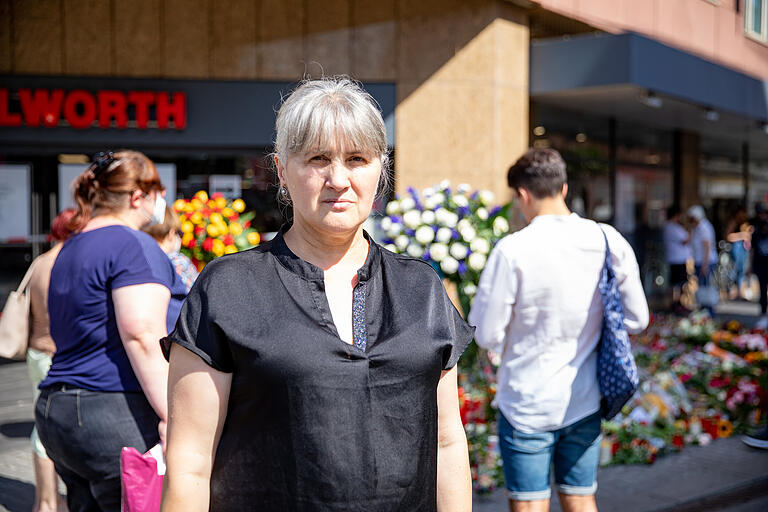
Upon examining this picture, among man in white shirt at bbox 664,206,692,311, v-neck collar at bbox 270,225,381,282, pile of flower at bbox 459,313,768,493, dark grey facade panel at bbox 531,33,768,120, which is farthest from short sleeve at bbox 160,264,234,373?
man in white shirt at bbox 664,206,692,311

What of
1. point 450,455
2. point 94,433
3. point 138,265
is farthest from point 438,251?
point 450,455

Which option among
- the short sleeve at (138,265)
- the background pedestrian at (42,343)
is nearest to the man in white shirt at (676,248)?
the background pedestrian at (42,343)

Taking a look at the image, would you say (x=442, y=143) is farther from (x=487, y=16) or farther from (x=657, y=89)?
(x=657, y=89)

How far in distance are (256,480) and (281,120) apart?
0.85 metres

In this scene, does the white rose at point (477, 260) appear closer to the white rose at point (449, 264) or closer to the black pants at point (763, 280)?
the white rose at point (449, 264)

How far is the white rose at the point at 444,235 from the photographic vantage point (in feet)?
18.7

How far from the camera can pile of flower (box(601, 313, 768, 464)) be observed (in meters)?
6.05

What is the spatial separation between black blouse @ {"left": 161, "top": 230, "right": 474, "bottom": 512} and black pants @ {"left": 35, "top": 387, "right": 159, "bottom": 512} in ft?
3.23

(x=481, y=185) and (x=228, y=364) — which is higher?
(x=481, y=185)

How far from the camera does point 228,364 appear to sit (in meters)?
1.76

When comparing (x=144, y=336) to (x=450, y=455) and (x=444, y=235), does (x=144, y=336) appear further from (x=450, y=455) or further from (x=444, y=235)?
(x=444, y=235)

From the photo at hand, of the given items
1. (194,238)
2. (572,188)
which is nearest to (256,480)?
(194,238)

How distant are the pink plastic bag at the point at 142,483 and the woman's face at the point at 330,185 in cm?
85

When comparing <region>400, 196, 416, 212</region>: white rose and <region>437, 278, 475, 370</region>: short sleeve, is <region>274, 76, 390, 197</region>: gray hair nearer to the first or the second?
<region>437, 278, 475, 370</region>: short sleeve
